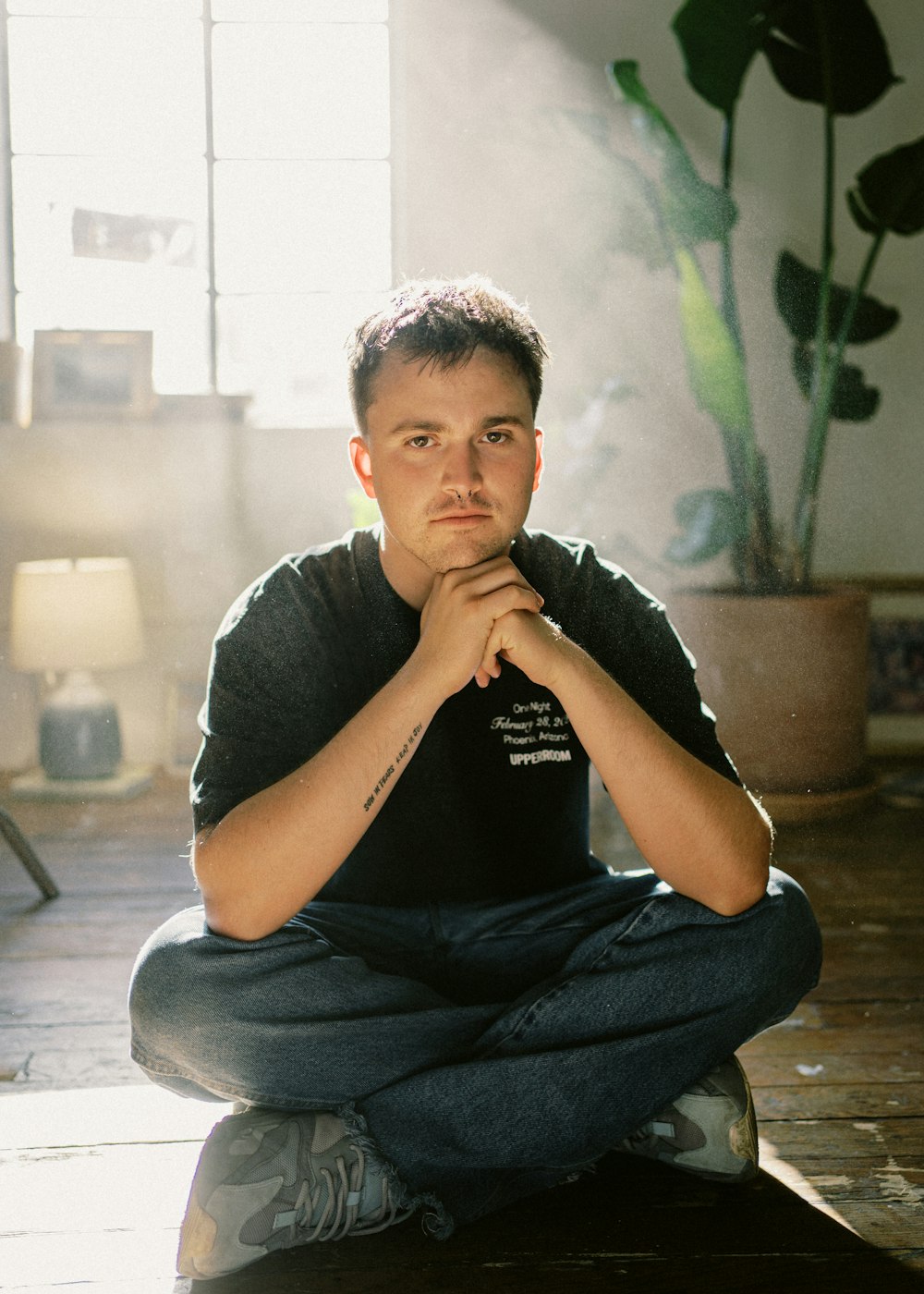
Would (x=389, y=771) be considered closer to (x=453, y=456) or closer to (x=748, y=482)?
(x=453, y=456)

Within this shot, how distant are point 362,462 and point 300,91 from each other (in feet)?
4.80

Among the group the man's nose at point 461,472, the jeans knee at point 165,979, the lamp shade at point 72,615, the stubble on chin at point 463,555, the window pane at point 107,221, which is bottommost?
the jeans knee at point 165,979

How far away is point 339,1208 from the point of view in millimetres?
845

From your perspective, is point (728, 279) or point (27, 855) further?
point (728, 279)

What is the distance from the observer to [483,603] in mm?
876

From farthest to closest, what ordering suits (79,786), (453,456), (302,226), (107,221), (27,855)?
1. (302,226)
2. (107,221)
3. (79,786)
4. (27,855)
5. (453,456)

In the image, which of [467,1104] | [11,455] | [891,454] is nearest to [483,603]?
[467,1104]

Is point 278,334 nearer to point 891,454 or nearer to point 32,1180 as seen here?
point 891,454

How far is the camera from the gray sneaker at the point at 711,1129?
91cm

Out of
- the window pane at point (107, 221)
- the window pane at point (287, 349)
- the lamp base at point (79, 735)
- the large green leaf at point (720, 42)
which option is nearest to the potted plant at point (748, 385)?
the large green leaf at point (720, 42)

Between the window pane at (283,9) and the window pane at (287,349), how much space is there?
20.9 inches

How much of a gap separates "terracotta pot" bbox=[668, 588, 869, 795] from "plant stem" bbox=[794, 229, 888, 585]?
0.09m

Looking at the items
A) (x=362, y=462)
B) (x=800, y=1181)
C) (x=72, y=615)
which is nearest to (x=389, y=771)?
(x=362, y=462)

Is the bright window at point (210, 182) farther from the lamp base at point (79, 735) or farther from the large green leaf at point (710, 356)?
the lamp base at point (79, 735)
